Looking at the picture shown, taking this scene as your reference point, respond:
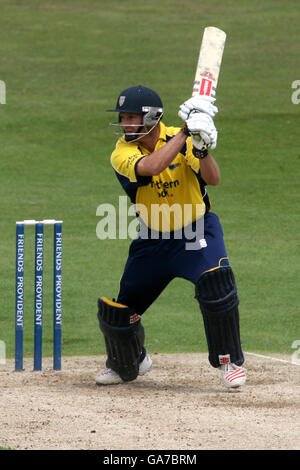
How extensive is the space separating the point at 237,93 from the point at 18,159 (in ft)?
17.7

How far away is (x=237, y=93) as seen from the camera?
19.6 meters

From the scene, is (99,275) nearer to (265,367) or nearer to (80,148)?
(265,367)

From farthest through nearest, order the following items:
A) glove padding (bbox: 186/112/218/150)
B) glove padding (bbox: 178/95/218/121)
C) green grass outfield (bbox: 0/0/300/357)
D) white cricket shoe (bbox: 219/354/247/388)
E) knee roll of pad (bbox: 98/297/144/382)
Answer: green grass outfield (bbox: 0/0/300/357)
knee roll of pad (bbox: 98/297/144/382)
white cricket shoe (bbox: 219/354/247/388)
glove padding (bbox: 178/95/218/121)
glove padding (bbox: 186/112/218/150)

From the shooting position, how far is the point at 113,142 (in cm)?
1688

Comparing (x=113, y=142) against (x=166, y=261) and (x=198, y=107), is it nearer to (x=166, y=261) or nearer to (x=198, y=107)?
(x=166, y=261)

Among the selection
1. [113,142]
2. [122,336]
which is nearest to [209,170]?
[122,336]

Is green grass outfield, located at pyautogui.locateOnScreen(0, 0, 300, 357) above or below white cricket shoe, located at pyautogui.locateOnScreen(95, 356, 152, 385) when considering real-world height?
above

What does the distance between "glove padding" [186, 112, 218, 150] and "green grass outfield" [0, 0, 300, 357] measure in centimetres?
241

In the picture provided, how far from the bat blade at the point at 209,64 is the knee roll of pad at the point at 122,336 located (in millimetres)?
1473

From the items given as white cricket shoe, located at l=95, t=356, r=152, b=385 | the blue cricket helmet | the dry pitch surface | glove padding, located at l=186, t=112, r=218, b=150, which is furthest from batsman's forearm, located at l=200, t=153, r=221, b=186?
white cricket shoe, located at l=95, t=356, r=152, b=385

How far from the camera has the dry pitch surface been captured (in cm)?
504

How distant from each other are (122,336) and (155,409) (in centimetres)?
87

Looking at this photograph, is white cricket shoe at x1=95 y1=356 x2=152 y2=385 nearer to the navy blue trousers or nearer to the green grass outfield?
the navy blue trousers

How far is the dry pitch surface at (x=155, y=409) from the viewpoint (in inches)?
198
